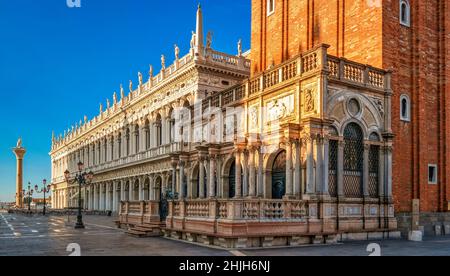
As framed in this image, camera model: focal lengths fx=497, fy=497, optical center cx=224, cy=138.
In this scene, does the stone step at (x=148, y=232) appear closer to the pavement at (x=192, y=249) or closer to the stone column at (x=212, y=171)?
the pavement at (x=192, y=249)

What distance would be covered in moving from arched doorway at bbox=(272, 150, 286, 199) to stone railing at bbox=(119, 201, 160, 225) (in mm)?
5969

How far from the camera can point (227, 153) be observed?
26.0 metres

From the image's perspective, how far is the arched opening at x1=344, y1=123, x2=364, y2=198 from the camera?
67.1ft

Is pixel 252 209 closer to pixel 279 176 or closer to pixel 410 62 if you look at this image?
pixel 279 176

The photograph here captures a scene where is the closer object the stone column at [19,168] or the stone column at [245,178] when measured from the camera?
the stone column at [245,178]

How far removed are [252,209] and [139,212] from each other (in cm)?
1103

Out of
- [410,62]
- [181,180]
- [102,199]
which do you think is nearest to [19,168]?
[102,199]

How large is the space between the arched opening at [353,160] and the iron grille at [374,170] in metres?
0.61

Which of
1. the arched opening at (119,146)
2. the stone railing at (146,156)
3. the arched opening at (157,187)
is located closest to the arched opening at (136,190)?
the stone railing at (146,156)

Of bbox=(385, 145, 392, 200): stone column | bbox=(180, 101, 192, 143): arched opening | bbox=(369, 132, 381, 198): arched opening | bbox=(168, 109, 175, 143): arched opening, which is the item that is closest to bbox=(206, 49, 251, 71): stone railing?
bbox=(168, 109, 175, 143): arched opening

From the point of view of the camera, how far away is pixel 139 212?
86.9ft

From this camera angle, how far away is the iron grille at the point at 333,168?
19.7m
